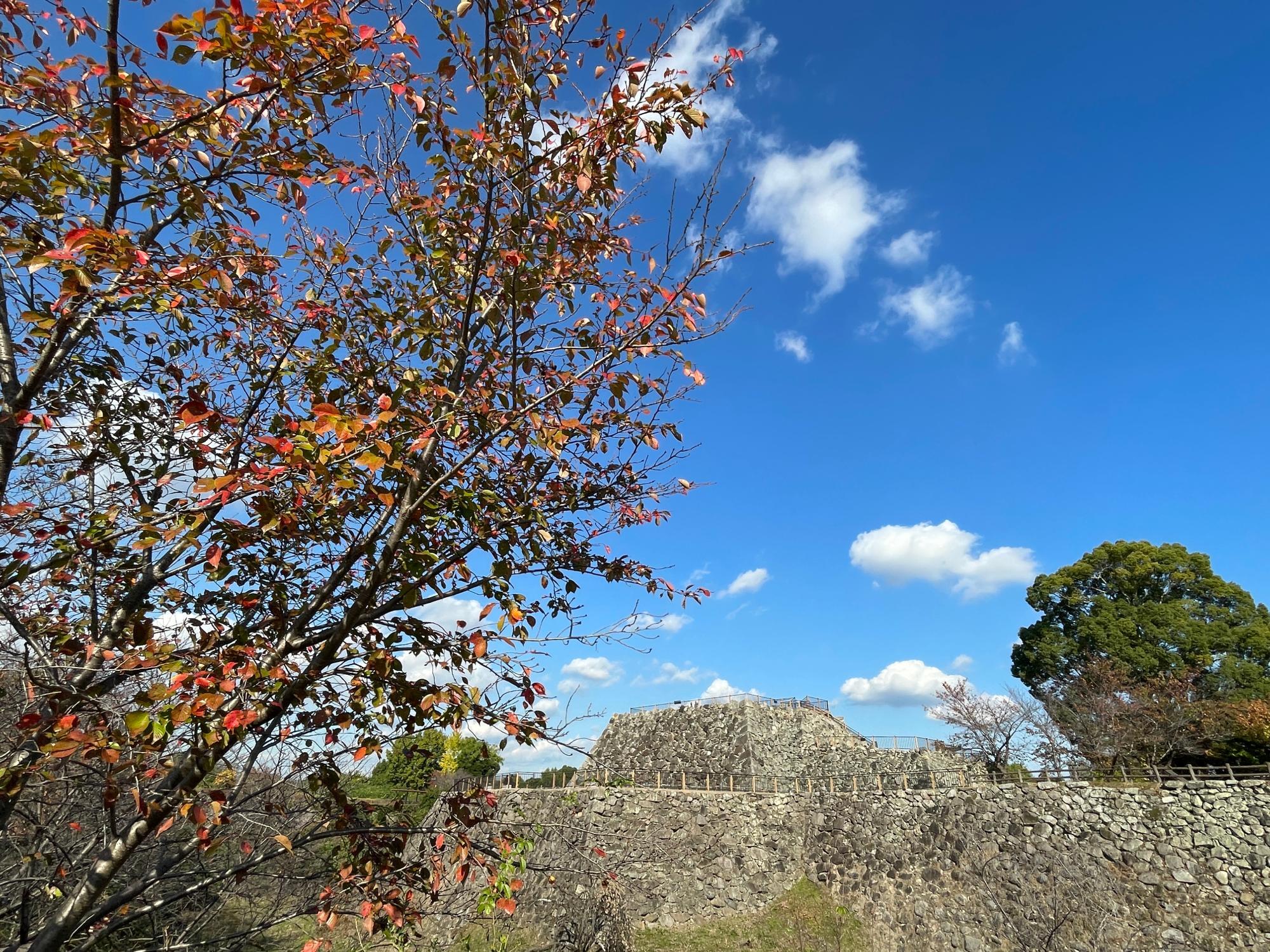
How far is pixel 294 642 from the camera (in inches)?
116

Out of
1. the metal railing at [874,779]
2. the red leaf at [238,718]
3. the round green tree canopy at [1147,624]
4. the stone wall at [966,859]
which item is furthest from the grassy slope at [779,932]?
the red leaf at [238,718]

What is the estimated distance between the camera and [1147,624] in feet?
77.3

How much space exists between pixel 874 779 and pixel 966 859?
276 inches

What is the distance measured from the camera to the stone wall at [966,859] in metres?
13.0

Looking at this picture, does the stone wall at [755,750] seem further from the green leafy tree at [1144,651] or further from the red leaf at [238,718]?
the red leaf at [238,718]

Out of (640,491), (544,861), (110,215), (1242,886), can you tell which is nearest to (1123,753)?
(1242,886)

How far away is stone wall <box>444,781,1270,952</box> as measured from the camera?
42.8 ft

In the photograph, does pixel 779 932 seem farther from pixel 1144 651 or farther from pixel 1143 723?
pixel 1144 651

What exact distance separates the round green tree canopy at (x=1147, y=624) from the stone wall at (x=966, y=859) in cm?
979

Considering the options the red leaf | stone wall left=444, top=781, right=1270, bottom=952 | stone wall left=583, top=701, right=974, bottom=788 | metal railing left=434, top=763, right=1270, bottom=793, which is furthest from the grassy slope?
the red leaf

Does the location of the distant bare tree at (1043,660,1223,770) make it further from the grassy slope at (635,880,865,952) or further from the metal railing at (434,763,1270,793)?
the grassy slope at (635,880,865,952)

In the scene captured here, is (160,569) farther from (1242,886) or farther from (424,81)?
(1242,886)

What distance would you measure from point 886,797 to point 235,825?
18.0m

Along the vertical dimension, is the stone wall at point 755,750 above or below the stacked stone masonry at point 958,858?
above
